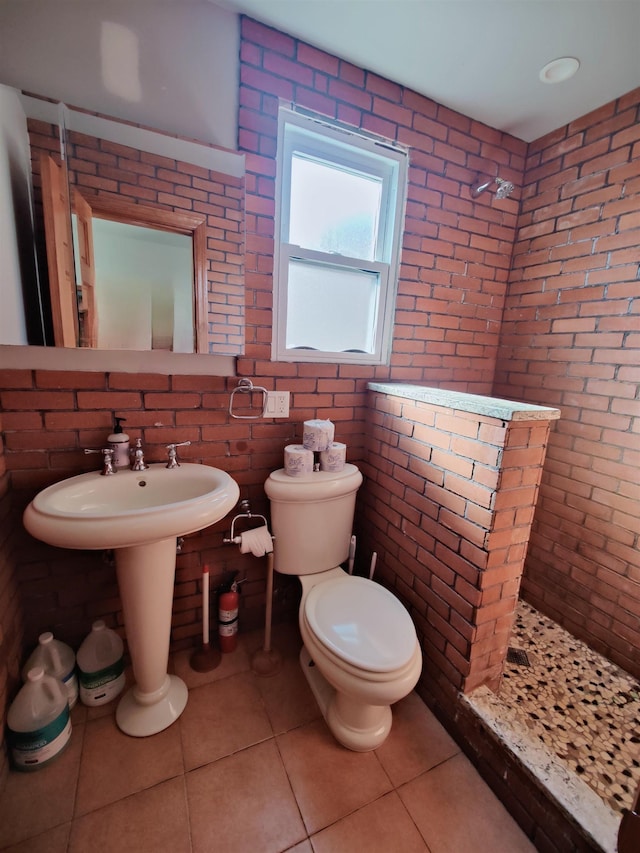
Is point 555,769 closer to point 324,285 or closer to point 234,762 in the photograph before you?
point 234,762

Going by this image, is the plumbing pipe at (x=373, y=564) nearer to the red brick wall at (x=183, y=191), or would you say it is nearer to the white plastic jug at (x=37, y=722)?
the red brick wall at (x=183, y=191)

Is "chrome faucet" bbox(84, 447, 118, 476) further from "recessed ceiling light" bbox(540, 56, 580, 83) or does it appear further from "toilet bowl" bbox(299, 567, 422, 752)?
"recessed ceiling light" bbox(540, 56, 580, 83)

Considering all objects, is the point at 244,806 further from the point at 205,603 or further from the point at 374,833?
the point at 205,603

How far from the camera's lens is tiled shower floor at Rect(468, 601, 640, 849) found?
3.30 ft

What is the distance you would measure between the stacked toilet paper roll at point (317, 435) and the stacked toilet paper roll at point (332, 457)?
26 millimetres

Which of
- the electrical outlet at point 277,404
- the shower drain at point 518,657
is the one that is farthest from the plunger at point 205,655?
the shower drain at point 518,657

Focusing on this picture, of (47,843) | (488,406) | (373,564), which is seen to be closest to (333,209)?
(488,406)

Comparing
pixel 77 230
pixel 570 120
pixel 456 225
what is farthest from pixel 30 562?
pixel 570 120

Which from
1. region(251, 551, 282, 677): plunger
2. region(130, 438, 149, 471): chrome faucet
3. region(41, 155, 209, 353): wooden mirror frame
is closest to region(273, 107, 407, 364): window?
region(41, 155, 209, 353): wooden mirror frame

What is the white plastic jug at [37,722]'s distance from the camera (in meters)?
1.01

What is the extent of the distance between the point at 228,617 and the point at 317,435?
0.86m

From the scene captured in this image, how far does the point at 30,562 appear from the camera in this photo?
118 centimetres

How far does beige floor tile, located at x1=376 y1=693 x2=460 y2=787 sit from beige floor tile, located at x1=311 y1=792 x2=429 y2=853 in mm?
83

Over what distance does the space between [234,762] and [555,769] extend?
0.96m
